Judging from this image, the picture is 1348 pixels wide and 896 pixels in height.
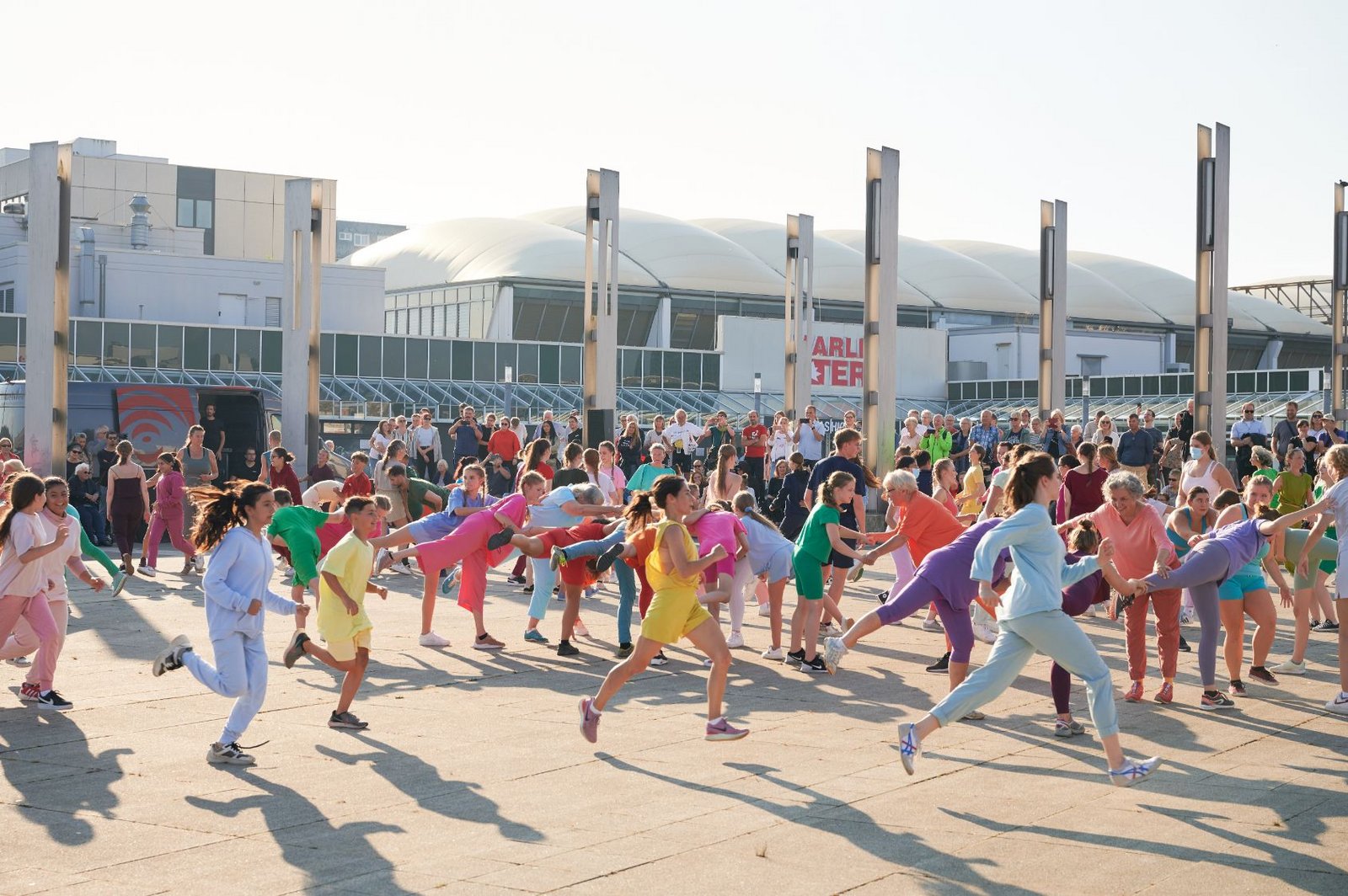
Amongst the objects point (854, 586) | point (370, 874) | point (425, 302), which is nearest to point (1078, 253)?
point (425, 302)

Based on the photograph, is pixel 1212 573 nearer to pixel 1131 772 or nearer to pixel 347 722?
pixel 1131 772

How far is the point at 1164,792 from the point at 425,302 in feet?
177

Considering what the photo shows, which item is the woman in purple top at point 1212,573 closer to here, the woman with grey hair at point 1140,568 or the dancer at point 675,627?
the woman with grey hair at point 1140,568

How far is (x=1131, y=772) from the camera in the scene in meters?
7.25

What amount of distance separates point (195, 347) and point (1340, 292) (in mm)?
31109

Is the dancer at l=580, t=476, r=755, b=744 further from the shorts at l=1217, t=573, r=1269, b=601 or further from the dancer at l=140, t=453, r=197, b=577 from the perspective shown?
the dancer at l=140, t=453, r=197, b=577

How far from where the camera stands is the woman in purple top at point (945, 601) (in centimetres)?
920

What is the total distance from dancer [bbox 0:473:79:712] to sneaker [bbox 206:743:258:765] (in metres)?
2.02

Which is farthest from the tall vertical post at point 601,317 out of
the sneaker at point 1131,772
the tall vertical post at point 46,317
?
the sneaker at point 1131,772

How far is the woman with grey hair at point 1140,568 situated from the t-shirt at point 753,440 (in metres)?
16.0

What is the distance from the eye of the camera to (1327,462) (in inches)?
395

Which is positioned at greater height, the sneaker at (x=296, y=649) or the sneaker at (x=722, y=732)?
the sneaker at (x=296, y=649)

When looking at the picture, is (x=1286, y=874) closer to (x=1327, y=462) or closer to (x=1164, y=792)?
(x=1164, y=792)

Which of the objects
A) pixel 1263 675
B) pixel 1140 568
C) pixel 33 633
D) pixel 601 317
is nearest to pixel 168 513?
pixel 601 317
